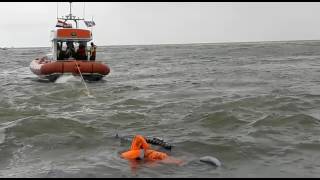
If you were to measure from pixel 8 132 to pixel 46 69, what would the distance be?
36.9 ft

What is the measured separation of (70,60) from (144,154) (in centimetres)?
1444

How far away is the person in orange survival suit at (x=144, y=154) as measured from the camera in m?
7.14

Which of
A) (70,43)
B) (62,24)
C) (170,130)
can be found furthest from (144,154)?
(62,24)

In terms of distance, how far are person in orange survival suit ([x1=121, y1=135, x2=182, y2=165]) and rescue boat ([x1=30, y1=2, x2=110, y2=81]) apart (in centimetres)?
1325

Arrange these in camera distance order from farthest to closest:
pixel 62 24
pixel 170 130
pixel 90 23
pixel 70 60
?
1. pixel 62 24
2. pixel 90 23
3. pixel 70 60
4. pixel 170 130

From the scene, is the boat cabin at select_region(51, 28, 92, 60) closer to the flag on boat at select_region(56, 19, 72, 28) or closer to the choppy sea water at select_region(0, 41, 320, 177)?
the flag on boat at select_region(56, 19, 72, 28)

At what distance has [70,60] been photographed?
68.6 feet

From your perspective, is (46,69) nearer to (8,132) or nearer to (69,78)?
(69,78)

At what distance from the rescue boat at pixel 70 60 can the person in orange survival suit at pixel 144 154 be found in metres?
13.2

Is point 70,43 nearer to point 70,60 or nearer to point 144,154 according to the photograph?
point 70,60

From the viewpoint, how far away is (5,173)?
6844 millimetres

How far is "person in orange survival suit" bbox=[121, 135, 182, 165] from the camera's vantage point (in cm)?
714

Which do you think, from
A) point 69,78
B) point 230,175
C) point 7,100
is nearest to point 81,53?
point 69,78

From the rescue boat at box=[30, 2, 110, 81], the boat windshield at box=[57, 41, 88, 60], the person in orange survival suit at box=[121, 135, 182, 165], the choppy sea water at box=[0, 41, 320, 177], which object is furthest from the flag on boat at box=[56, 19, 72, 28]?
the person in orange survival suit at box=[121, 135, 182, 165]
